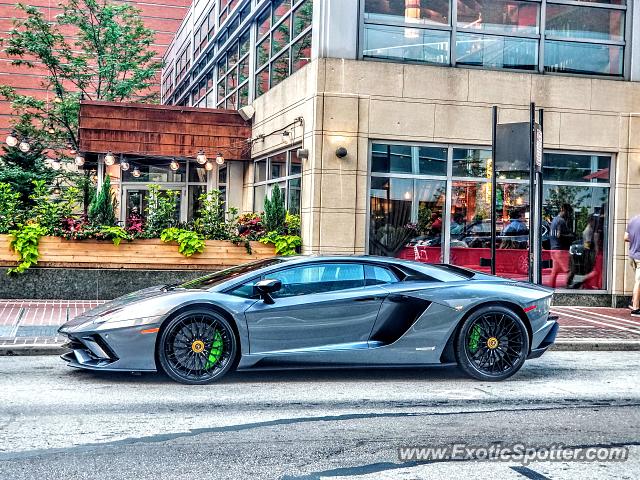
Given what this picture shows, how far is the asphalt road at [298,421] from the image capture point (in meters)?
5.02

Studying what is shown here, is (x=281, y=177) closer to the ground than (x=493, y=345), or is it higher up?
higher up

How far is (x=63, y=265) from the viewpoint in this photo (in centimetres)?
1426

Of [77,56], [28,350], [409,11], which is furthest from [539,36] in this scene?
[77,56]

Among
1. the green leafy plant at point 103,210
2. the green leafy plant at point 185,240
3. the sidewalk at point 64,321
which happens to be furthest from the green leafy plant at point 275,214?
the sidewalk at point 64,321

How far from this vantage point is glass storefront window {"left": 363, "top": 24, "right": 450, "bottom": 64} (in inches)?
592

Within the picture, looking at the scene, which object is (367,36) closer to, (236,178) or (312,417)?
(236,178)

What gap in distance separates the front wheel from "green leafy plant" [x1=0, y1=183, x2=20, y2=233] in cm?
925

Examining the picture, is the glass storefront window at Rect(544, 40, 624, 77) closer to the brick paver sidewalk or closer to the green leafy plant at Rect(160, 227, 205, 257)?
the brick paver sidewalk

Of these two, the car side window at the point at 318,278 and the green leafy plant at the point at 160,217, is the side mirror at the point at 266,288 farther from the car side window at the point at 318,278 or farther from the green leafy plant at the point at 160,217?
the green leafy plant at the point at 160,217

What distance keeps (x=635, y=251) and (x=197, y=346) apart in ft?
30.6

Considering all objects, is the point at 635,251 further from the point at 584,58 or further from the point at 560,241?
the point at 584,58

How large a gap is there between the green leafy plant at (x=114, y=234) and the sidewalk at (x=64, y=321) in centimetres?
114

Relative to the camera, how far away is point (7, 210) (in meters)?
14.6

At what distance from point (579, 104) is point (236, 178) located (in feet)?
30.9
